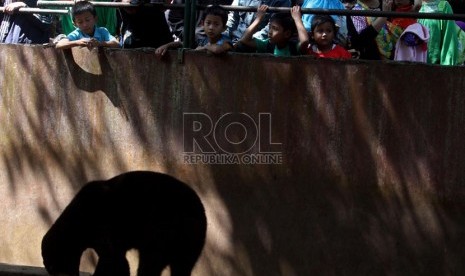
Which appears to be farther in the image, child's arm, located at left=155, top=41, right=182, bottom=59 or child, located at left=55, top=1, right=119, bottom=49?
child, located at left=55, top=1, right=119, bottom=49

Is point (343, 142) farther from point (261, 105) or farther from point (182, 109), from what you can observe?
point (182, 109)

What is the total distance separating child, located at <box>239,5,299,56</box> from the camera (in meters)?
6.96

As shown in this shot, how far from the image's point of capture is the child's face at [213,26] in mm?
7055

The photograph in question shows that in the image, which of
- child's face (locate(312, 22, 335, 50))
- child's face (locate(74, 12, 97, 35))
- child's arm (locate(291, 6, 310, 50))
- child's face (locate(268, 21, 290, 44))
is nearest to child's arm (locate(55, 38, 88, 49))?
child's face (locate(74, 12, 97, 35))

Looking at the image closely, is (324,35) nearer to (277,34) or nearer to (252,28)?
(277,34)

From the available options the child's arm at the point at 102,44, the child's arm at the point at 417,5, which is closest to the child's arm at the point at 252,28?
the child's arm at the point at 102,44

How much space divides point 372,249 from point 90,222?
210 cm

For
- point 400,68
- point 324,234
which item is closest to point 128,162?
point 324,234

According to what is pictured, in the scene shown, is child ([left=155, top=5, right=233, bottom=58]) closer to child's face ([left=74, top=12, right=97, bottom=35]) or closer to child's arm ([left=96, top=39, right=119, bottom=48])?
child's arm ([left=96, top=39, right=119, bottom=48])

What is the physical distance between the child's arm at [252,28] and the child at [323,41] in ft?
1.02

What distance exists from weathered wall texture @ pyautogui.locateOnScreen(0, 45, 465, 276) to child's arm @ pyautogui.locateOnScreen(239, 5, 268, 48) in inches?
8.8

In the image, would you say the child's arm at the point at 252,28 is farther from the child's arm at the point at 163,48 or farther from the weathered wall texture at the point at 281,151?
the child's arm at the point at 163,48

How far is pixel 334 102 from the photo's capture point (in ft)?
22.2

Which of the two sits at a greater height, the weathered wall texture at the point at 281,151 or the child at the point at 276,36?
the child at the point at 276,36
